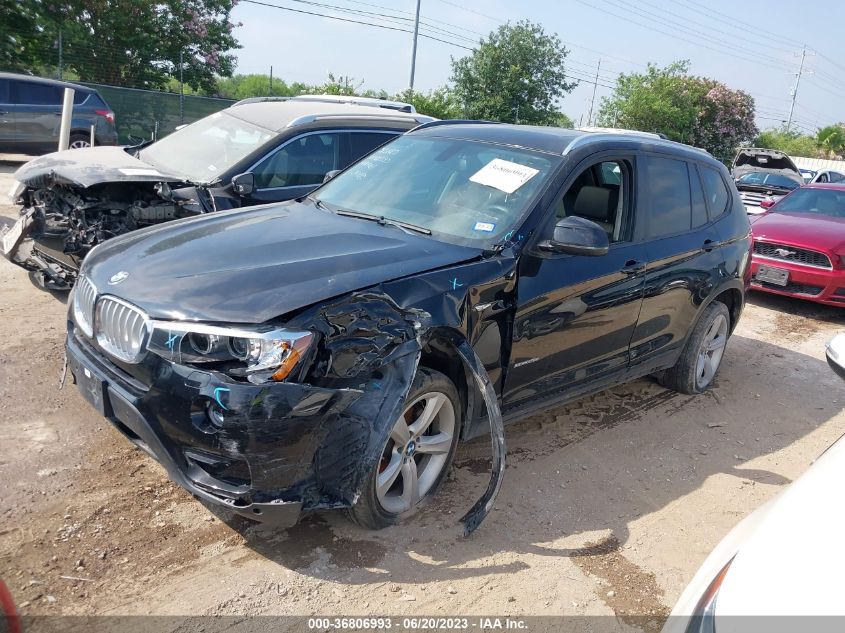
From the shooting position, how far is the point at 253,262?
127 inches

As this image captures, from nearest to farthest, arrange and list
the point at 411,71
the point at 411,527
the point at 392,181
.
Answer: the point at 411,527
the point at 392,181
the point at 411,71

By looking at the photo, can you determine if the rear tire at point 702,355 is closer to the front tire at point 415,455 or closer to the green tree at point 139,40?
the front tire at point 415,455

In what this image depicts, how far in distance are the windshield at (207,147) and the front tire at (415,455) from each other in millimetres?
3684

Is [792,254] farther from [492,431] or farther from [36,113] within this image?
[36,113]

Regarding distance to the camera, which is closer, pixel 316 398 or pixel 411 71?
pixel 316 398

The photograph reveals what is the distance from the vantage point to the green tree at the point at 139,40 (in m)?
20.2

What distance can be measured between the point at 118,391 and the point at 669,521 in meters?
2.83

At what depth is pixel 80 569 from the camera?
9.49 ft

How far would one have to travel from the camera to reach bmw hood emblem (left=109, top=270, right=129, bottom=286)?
10.6 feet

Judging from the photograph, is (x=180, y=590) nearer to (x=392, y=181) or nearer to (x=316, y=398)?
(x=316, y=398)

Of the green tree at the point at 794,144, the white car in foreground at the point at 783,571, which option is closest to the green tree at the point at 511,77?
the green tree at the point at 794,144

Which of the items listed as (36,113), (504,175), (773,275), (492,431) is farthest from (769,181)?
(36,113)

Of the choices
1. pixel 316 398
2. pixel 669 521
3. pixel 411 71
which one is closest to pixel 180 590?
pixel 316 398

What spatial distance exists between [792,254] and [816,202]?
1.85 m
